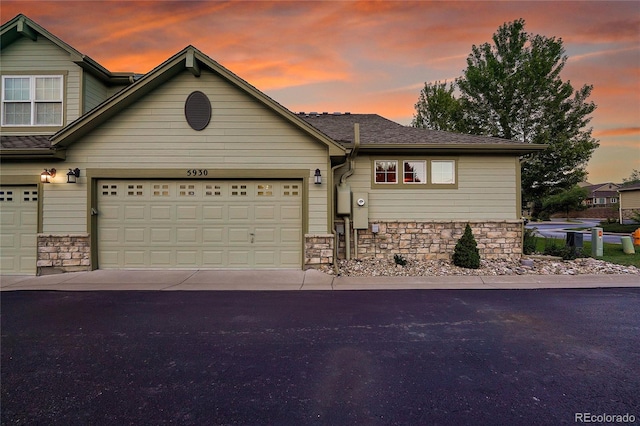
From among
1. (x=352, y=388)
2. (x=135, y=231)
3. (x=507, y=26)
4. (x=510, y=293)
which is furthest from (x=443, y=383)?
(x=507, y=26)

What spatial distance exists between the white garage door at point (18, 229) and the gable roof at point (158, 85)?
1917 mm

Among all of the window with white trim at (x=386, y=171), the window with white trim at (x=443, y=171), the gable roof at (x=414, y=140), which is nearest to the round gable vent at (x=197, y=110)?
the gable roof at (x=414, y=140)

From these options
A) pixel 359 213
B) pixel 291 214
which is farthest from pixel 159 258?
→ pixel 359 213

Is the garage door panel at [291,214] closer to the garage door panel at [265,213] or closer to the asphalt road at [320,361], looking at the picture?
the garage door panel at [265,213]

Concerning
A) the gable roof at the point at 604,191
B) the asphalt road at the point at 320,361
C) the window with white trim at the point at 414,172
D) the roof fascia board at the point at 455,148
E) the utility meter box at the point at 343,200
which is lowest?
the asphalt road at the point at 320,361

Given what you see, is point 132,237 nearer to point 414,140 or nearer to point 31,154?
point 31,154

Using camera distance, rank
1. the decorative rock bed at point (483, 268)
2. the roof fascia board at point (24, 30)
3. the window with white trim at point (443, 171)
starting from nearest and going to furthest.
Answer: the decorative rock bed at point (483, 268) < the roof fascia board at point (24, 30) < the window with white trim at point (443, 171)

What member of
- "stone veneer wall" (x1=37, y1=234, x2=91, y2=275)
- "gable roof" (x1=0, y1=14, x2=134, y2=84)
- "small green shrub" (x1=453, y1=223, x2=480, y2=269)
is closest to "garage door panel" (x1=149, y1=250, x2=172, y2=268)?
"stone veneer wall" (x1=37, y1=234, x2=91, y2=275)

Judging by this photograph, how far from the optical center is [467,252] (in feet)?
28.7

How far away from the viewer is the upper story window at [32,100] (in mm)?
9336

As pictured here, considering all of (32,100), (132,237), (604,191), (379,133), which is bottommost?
(132,237)

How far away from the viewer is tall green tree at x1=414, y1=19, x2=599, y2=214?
1536 cm

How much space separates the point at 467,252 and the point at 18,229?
495 inches

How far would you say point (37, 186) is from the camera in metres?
8.32
